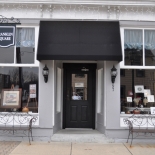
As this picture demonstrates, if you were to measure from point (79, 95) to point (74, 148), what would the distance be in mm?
2750

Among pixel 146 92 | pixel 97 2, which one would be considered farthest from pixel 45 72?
pixel 146 92

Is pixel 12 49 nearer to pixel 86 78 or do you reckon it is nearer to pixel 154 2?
pixel 86 78

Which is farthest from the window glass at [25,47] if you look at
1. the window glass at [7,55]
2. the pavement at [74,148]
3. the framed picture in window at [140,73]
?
the framed picture in window at [140,73]

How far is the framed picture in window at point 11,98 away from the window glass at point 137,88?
3558mm

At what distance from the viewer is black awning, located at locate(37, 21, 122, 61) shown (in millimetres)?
8094

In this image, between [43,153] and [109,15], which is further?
[109,15]

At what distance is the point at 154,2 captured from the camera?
869 cm

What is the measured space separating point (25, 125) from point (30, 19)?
11.6 ft

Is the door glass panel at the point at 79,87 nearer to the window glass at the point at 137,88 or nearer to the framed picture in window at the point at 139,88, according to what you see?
the window glass at the point at 137,88

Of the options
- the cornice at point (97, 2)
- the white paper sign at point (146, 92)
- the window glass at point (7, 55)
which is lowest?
the white paper sign at point (146, 92)

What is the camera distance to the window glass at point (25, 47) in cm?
891

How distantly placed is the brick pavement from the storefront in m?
0.77

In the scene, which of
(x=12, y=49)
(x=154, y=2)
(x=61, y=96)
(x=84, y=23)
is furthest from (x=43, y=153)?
(x=154, y=2)

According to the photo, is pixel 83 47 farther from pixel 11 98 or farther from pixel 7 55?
pixel 11 98
